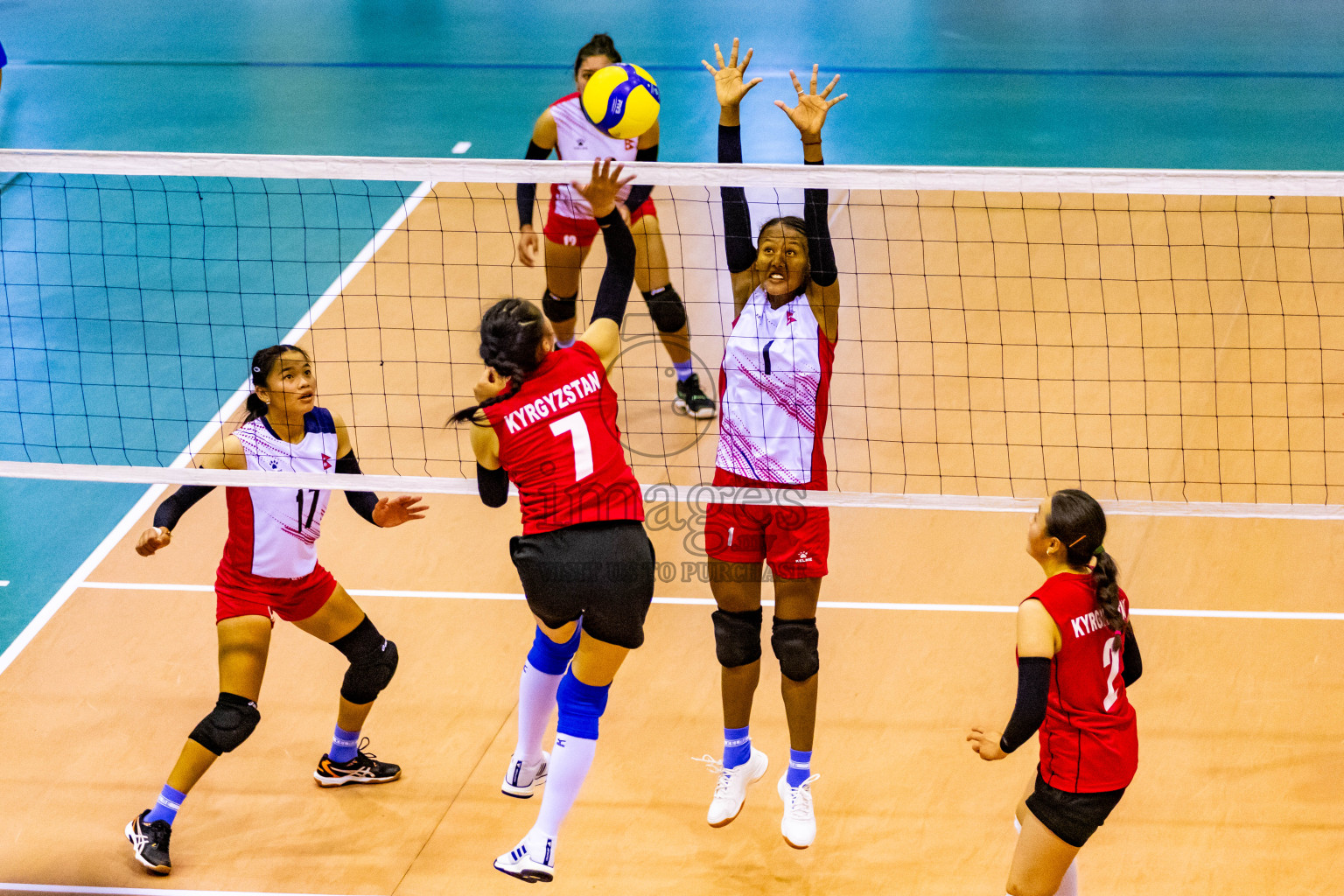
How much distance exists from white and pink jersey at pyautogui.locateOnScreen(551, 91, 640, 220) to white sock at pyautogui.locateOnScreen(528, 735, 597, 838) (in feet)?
11.7

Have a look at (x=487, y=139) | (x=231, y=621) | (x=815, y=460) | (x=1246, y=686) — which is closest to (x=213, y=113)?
(x=487, y=139)

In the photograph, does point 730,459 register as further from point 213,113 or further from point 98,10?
point 98,10

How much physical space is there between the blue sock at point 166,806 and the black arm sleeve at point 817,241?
3.00 meters

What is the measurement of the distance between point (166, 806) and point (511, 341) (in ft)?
7.57

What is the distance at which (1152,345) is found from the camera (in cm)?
794

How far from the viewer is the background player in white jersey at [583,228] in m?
6.85

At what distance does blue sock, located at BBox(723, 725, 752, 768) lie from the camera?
183 inches

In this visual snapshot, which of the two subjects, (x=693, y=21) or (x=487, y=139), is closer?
(x=487, y=139)

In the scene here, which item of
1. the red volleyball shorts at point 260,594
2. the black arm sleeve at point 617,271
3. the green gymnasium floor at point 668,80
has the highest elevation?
the green gymnasium floor at point 668,80

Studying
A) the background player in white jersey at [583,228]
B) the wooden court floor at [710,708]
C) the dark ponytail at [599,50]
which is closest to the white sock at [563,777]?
the wooden court floor at [710,708]

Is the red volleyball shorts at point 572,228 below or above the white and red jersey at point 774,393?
above

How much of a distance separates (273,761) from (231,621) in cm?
91

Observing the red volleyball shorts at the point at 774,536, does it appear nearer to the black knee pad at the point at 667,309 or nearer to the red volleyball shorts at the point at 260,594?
the red volleyball shorts at the point at 260,594

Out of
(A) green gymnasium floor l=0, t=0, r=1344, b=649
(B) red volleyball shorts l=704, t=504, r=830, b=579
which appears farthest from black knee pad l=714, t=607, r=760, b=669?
(A) green gymnasium floor l=0, t=0, r=1344, b=649
